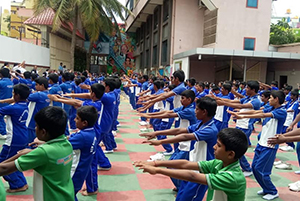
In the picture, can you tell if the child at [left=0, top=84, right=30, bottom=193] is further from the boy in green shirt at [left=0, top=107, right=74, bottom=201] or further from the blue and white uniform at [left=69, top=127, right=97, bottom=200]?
the boy in green shirt at [left=0, top=107, right=74, bottom=201]

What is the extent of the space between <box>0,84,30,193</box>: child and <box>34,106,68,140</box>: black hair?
1.98m

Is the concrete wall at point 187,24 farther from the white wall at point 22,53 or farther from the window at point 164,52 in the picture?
the white wall at point 22,53

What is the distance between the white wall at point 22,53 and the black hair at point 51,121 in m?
12.2

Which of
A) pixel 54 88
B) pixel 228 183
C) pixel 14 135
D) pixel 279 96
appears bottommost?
pixel 14 135

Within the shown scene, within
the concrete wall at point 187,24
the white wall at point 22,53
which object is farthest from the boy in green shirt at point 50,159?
the concrete wall at point 187,24

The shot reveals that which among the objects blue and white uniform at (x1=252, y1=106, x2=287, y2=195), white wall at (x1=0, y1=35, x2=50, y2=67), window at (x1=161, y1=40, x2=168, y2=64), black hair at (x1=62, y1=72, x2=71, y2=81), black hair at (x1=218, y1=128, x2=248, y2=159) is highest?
window at (x1=161, y1=40, x2=168, y2=64)

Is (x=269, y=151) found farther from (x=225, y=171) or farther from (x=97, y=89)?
(x=97, y=89)

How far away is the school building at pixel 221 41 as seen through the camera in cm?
1828

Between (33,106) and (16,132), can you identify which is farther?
(33,106)

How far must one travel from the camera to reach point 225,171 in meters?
2.00

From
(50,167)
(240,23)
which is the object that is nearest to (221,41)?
(240,23)

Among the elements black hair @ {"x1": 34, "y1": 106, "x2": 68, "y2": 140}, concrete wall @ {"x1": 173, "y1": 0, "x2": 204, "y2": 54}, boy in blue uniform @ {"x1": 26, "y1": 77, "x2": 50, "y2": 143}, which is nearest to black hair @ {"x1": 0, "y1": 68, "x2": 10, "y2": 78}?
boy in blue uniform @ {"x1": 26, "y1": 77, "x2": 50, "y2": 143}

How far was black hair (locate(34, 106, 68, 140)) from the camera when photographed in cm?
218

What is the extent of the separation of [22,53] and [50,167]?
14772 mm
